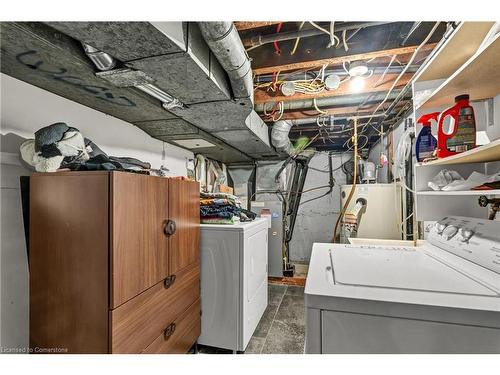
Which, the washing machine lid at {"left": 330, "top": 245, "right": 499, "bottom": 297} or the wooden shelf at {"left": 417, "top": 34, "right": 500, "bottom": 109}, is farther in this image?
the wooden shelf at {"left": 417, "top": 34, "right": 500, "bottom": 109}

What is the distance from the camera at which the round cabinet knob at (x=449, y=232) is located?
1.11 m

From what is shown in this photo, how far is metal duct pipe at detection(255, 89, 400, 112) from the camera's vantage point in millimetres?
2014

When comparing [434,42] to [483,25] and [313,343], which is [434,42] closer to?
[483,25]

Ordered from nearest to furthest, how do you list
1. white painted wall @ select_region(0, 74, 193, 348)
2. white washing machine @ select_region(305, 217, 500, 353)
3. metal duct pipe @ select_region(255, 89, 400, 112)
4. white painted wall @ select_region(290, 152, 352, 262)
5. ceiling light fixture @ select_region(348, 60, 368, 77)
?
white washing machine @ select_region(305, 217, 500, 353), white painted wall @ select_region(0, 74, 193, 348), ceiling light fixture @ select_region(348, 60, 368, 77), metal duct pipe @ select_region(255, 89, 400, 112), white painted wall @ select_region(290, 152, 352, 262)

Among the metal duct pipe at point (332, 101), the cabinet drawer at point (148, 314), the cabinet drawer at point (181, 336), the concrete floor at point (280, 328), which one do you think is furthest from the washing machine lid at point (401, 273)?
the metal duct pipe at point (332, 101)

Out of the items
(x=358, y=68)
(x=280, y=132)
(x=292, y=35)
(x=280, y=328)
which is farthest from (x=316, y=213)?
(x=292, y=35)

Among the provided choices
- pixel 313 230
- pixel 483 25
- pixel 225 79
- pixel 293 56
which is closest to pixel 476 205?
pixel 483 25

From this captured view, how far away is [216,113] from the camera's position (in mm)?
1732

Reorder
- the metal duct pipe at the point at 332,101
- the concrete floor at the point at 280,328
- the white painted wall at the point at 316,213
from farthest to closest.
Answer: the white painted wall at the point at 316,213 → the metal duct pipe at the point at 332,101 → the concrete floor at the point at 280,328

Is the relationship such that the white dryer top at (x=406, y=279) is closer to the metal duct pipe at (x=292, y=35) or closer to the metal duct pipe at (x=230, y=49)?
the metal duct pipe at (x=230, y=49)

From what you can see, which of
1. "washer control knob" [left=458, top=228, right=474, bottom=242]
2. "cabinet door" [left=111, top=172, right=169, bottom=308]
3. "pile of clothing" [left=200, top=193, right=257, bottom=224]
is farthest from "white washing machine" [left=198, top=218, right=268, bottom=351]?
"washer control knob" [left=458, top=228, right=474, bottom=242]

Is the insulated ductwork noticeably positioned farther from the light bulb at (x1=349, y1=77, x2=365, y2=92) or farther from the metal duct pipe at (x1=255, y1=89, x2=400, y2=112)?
the light bulb at (x1=349, y1=77, x2=365, y2=92)

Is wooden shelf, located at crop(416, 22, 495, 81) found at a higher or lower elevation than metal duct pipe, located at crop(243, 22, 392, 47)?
lower

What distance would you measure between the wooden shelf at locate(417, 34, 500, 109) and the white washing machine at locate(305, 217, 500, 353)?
66cm
